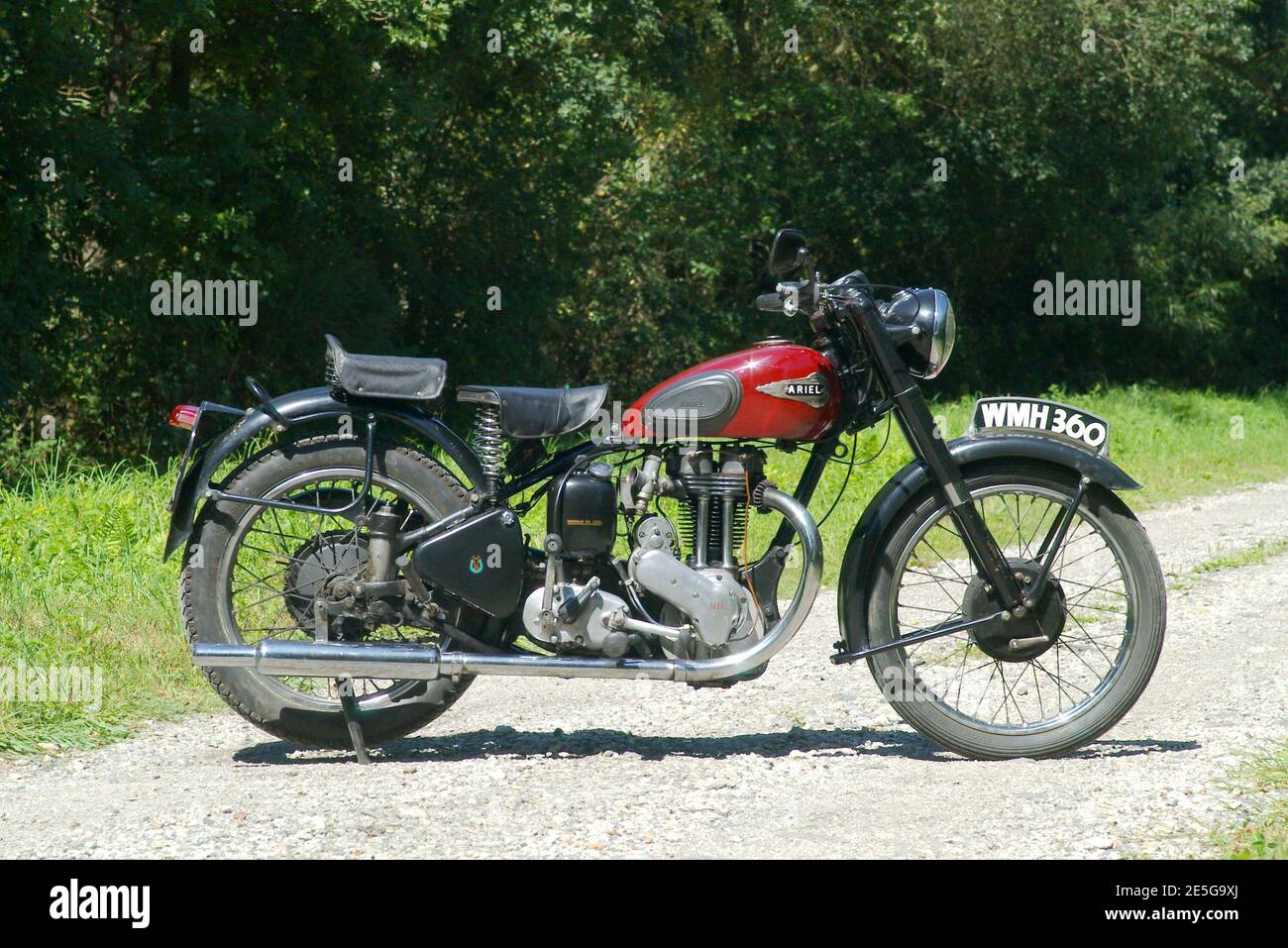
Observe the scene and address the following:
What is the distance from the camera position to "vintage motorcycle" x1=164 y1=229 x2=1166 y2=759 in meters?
4.51

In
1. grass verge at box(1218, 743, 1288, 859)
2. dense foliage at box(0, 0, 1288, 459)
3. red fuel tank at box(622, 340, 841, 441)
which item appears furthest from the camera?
dense foliage at box(0, 0, 1288, 459)

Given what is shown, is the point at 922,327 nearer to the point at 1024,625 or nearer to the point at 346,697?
the point at 1024,625

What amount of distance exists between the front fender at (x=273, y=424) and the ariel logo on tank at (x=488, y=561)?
234mm

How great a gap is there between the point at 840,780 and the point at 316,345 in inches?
473

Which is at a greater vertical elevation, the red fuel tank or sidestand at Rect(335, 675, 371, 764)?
the red fuel tank

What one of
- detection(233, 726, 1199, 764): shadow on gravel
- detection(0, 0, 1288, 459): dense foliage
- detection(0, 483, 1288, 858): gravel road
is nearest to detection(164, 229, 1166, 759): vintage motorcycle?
detection(233, 726, 1199, 764): shadow on gravel

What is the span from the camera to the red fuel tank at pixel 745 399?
175 inches

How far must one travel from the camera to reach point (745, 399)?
4.47 m

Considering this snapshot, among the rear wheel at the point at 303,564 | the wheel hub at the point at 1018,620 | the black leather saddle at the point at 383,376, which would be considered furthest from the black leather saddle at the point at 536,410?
the wheel hub at the point at 1018,620

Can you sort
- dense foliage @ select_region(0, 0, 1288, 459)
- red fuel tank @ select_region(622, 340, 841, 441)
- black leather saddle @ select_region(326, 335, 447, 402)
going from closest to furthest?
red fuel tank @ select_region(622, 340, 841, 441), black leather saddle @ select_region(326, 335, 447, 402), dense foliage @ select_region(0, 0, 1288, 459)

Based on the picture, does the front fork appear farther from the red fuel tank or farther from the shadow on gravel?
the shadow on gravel

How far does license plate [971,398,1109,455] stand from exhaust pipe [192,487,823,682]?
2.44 feet

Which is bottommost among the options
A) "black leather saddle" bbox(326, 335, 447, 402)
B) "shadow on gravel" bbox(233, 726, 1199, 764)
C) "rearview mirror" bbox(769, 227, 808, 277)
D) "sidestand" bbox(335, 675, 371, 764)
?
"shadow on gravel" bbox(233, 726, 1199, 764)
